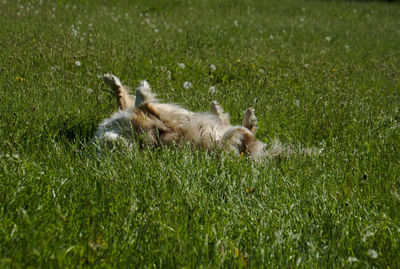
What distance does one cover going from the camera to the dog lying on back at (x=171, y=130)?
322cm

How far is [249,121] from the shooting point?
364cm

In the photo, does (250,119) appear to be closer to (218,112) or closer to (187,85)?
(218,112)

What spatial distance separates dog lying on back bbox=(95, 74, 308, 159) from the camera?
322cm

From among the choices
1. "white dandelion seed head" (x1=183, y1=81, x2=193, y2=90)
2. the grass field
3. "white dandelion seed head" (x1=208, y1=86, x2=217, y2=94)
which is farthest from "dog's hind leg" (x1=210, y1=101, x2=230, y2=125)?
"white dandelion seed head" (x1=183, y1=81, x2=193, y2=90)

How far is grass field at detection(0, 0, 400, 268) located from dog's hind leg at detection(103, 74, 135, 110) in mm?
197

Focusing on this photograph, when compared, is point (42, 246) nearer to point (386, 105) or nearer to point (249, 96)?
point (249, 96)

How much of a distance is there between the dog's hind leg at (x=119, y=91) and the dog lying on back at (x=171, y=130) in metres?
0.26

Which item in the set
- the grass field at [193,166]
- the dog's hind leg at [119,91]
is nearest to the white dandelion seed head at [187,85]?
the grass field at [193,166]

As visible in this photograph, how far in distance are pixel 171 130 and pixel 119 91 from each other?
0.72 m

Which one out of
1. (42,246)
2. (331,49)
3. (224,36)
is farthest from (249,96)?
(331,49)

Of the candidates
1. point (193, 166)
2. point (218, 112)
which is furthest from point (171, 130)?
point (193, 166)

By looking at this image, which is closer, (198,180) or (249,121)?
(198,180)

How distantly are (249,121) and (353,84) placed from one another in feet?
9.53

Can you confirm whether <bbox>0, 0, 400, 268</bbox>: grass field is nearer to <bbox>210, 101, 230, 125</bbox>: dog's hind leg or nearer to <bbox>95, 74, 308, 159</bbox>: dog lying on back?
<bbox>95, 74, 308, 159</bbox>: dog lying on back
